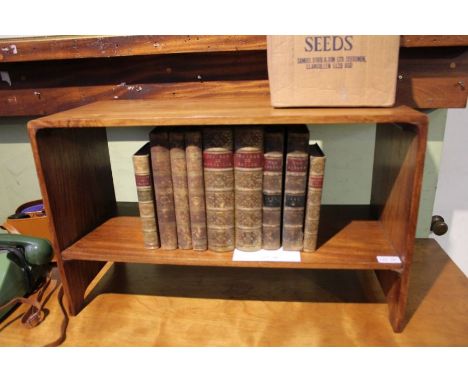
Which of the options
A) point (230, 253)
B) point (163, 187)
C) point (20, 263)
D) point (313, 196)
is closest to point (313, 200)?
point (313, 196)

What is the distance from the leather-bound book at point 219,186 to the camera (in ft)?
2.56

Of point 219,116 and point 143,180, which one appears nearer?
point 219,116

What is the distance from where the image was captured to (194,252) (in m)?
0.86

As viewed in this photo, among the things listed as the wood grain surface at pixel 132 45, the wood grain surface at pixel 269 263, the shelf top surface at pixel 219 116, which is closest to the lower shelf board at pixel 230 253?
the wood grain surface at pixel 269 263

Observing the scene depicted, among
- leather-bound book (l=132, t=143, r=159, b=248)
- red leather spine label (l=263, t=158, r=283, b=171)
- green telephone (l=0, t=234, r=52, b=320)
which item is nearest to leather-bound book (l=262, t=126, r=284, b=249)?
red leather spine label (l=263, t=158, r=283, b=171)

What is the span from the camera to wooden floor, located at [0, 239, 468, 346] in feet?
2.72

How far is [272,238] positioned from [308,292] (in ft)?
0.78

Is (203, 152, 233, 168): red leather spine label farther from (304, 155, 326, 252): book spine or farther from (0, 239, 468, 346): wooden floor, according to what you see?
(0, 239, 468, 346): wooden floor

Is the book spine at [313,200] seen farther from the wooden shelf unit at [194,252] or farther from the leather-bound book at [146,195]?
the leather-bound book at [146,195]

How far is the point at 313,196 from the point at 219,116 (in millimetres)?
268

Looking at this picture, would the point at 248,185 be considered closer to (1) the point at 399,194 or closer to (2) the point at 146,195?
(2) the point at 146,195

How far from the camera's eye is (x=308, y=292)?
3.22 ft

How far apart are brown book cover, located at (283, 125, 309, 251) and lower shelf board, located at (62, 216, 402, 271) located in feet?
0.16
